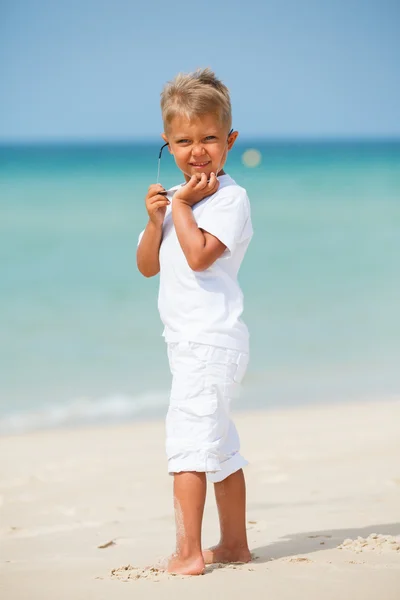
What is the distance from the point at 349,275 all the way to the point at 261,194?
9577mm

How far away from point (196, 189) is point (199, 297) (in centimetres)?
33

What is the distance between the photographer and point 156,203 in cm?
306

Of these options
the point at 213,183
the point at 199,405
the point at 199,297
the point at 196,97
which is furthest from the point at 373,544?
the point at 196,97

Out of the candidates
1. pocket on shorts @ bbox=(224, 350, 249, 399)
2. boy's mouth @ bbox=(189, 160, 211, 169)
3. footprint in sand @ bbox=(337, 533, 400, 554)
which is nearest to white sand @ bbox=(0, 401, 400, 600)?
footprint in sand @ bbox=(337, 533, 400, 554)

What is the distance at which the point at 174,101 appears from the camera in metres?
2.99

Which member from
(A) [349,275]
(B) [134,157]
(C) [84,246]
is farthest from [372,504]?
(B) [134,157]

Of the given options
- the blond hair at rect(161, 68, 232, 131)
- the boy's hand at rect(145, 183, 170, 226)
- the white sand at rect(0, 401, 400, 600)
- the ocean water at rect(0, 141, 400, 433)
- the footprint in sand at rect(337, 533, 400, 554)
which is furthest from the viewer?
the ocean water at rect(0, 141, 400, 433)

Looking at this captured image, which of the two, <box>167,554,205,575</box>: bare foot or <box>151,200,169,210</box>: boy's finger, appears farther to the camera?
<box>151,200,169,210</box>: boy's finger

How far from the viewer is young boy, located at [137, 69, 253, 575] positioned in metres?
2.91

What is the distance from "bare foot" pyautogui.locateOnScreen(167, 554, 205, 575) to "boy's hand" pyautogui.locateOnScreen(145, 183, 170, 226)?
40.7 inches

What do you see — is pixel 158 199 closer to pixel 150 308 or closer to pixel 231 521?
pixel 231 521

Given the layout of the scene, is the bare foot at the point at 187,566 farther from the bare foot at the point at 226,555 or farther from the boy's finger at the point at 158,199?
the boy's finger at the point at 158,199

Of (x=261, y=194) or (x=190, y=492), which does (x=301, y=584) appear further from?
(x=261, y=194)

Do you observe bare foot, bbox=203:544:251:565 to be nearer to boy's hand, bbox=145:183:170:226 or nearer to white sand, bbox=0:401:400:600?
white sand, bbox=0:401:400:600
